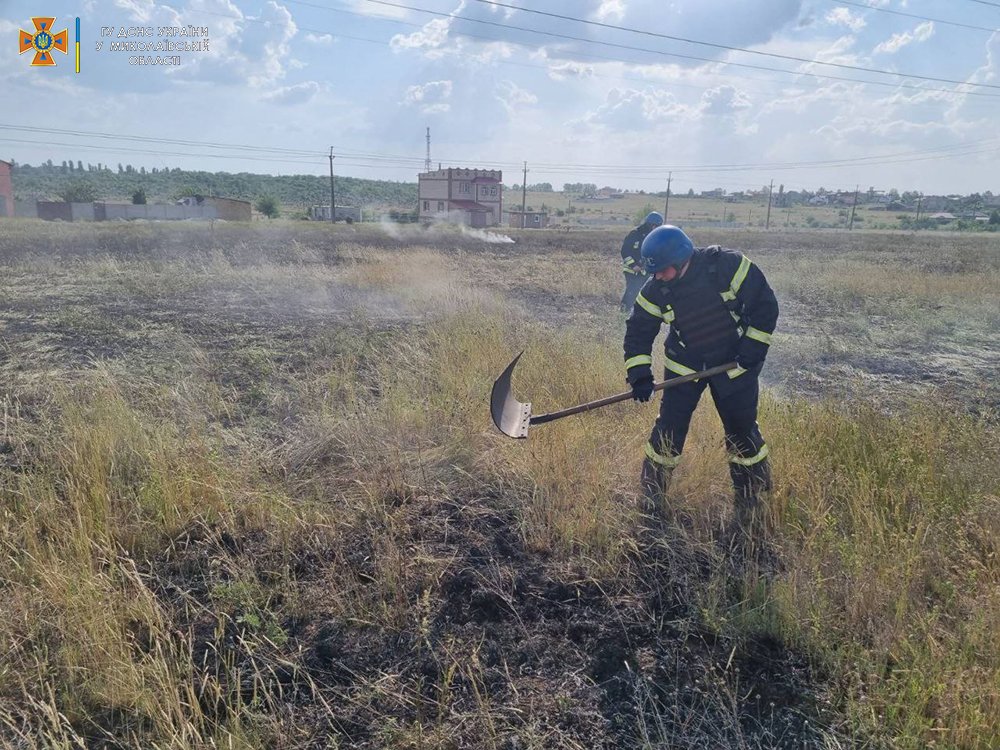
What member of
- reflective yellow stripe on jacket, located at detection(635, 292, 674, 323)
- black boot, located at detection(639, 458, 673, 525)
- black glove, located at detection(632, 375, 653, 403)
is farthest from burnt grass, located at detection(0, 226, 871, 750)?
reflective yellow stripe on jacket, located at detection(635, 292, 674, 323)

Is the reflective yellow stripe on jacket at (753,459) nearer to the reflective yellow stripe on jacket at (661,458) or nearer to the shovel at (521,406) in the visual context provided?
the reflective yellow stripe on jacket at (661,458)

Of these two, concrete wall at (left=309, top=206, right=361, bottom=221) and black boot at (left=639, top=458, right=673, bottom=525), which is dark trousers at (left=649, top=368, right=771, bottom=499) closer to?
black boot at (left=639, top=458, right=673, bottom=525)

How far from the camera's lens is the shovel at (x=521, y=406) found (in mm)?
3914

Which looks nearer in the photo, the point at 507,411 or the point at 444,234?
the point at 507,411

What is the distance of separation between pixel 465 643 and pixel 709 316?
2.33m

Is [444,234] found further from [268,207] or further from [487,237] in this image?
[268,207]

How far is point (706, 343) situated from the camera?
13.0ft

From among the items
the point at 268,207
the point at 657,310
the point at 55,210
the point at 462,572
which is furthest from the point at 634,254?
the point at 268,207

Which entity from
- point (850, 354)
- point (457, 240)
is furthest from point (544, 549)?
point (457, 240)

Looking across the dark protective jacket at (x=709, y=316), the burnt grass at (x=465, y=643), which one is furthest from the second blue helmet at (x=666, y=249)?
the burnt grass at (x=465, y=643)

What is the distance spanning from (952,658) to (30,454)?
517cm

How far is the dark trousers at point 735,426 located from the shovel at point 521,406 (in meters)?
0.11

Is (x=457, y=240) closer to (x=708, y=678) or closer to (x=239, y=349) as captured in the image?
(x=239, y=349)

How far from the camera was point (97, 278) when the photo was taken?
46.2ft
